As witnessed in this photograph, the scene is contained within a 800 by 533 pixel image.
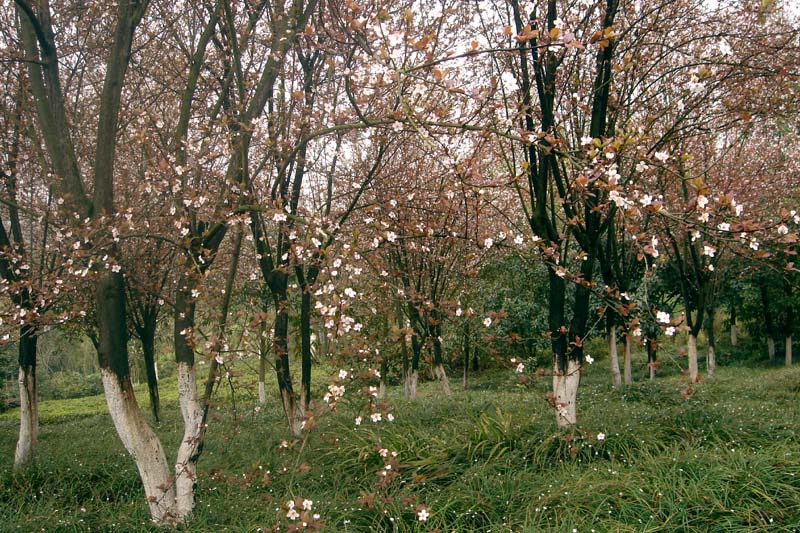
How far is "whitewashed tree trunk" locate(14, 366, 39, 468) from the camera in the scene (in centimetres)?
686

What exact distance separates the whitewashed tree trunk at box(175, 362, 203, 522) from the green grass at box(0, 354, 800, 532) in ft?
0.49

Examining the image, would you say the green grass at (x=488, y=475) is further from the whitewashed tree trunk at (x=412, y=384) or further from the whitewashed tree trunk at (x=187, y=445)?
the whitewashed tree trunk at (x=412, y=384)

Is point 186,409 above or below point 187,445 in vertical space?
above

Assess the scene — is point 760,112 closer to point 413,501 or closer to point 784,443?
point 784,443

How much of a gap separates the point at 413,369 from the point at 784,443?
21.6ft

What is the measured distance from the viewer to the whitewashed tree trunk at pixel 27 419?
6.86 meters

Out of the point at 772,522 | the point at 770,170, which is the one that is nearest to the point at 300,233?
the point at 772,522

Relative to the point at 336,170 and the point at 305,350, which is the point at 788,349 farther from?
the point at 305,350

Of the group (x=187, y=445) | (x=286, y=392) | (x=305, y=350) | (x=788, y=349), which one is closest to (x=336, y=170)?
(x=305, y=350)

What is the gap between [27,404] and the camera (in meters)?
7.08

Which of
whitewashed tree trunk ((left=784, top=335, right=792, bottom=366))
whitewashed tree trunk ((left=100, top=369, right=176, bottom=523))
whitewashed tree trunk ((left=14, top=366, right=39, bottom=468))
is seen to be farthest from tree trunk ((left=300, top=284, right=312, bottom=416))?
whitewashed tree trunk ((left=784, top=335, right=792, bottom=366))

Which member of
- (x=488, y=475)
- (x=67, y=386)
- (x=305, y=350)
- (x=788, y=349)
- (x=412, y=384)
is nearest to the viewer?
(x=488, y=475)

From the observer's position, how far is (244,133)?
461 cm

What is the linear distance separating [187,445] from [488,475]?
99.7 inches
